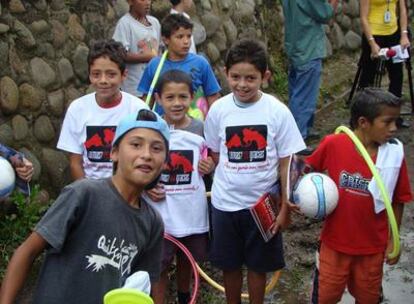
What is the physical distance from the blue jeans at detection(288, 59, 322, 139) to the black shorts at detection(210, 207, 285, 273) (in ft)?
10.2

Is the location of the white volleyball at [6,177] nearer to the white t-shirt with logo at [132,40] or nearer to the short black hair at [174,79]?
the short black hair at [174,79]

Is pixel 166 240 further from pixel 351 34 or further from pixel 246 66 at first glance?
pixel 351 34

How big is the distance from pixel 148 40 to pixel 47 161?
1313mm

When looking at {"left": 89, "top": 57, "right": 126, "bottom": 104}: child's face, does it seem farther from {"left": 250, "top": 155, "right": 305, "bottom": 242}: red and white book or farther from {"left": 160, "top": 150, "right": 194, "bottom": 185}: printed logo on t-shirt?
{"left": 250, "top": 155, "right": 305, "bottom": 242}: red and white book

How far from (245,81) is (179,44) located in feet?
4.02

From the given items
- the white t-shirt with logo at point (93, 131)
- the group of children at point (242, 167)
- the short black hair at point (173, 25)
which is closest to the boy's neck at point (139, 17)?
the short black hair at point (173, 25)

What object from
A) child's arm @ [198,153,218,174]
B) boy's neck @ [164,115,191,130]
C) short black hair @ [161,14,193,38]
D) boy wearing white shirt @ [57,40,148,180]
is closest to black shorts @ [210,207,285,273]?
child's arm @ [198,153,218,174]

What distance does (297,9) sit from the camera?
6277mm

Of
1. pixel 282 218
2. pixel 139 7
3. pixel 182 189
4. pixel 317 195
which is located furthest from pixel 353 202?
pixel 139 7

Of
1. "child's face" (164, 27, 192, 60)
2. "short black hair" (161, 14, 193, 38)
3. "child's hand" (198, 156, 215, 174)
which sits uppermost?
"short black hair" (161, 14, 193, 38)

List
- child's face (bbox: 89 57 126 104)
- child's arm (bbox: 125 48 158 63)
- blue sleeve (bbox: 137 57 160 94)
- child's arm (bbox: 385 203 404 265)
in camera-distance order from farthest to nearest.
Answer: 1. child's arm (bbox: 125 48 158 63)
2. blue sleeve (bbox: 137 57 160 94)
3. child's face (bbox: 89 57 126 104)
4. child's arm (bbox: 385 203 404 265)

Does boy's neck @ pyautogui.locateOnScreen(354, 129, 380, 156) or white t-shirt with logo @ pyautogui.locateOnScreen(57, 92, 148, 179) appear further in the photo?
white t-shirt with logo @ pyautogui.locateOnScreen(57, 92, 148, 179)

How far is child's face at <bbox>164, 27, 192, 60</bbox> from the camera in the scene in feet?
14.9

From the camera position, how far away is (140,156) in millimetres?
2289
